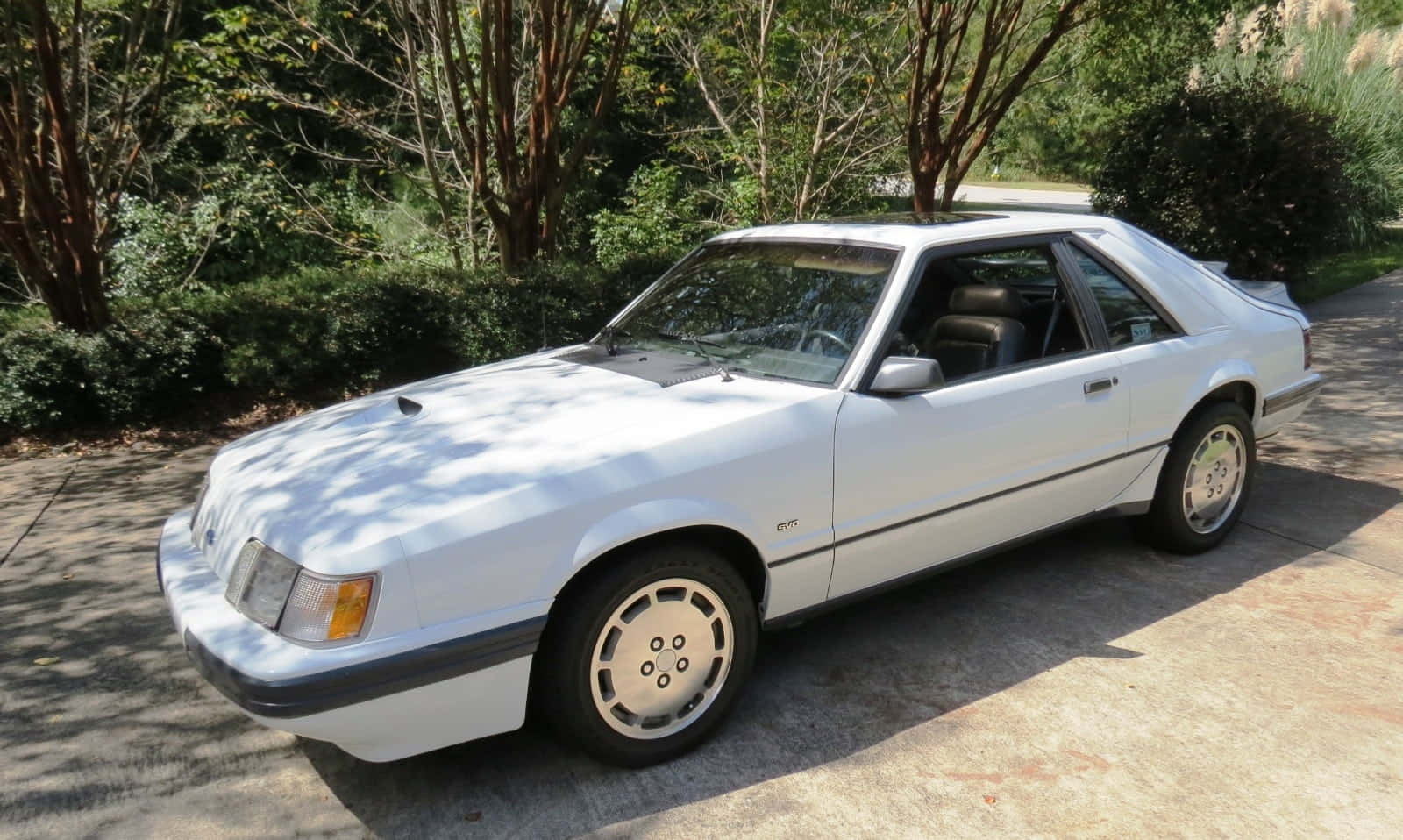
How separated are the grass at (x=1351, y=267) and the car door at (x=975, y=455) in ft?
28.5

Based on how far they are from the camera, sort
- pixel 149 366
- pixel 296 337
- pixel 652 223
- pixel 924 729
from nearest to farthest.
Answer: pixel 924 729
pixel 149 366
pixel 296 337
pixel 652 223

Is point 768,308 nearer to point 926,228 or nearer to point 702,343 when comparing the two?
point 702,343

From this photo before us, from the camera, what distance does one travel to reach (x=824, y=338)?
3916 mm

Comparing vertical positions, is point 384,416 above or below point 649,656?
above

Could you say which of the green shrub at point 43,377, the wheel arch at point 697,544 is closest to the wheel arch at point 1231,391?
the wheel arch at point 697,544

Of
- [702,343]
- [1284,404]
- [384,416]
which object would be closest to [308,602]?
[384,416]

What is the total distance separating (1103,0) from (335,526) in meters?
9.20

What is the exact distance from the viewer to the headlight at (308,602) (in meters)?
2.81

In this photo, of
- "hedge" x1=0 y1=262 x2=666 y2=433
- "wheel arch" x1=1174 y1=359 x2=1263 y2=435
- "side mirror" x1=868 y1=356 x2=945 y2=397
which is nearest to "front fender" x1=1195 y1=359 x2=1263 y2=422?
"wheel arch" x1=1174 y1=359 x2=1263 y2=435

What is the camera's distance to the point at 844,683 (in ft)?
12.7

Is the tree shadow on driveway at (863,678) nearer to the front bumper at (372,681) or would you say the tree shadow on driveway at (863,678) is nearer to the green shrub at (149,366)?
the front bumper at (372,681)

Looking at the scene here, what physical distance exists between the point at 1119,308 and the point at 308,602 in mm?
3472

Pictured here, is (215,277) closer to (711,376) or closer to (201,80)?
(201,80)

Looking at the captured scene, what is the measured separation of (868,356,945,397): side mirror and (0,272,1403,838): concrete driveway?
42.9 inches
